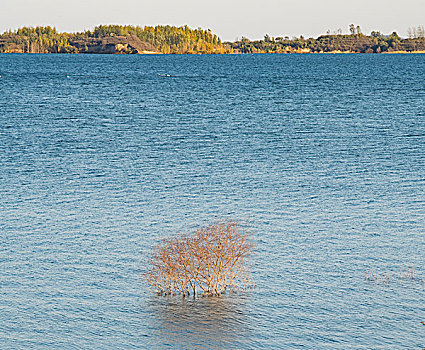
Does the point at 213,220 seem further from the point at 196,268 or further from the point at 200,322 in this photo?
the point at 200,322

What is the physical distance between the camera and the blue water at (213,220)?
96.9 feet

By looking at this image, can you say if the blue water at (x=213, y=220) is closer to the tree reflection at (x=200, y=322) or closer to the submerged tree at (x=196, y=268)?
the tree reflection at (x=200, y=322)

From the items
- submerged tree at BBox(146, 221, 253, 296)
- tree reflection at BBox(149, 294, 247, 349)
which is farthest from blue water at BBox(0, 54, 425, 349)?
submerged tree at BBox(146, 221, 253, 296)

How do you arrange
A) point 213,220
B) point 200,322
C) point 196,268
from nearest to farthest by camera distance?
point 200,322 < point 196,268 < point 213,220

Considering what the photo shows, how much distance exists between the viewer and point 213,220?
146ft

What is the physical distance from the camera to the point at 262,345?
28.0 metres

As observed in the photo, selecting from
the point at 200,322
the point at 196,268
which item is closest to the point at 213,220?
the point at 196,268

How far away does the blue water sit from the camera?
96.9 feet

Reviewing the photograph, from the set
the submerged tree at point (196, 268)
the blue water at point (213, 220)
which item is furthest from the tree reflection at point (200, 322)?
the submerged tree at point (196, 268)

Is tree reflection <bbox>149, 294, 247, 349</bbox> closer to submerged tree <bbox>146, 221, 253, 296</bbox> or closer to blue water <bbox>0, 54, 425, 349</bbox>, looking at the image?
blue water <bbox>0, 54, 425, 349</bbox>

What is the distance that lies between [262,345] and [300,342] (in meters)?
1.55

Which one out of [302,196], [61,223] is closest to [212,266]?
[61,223]

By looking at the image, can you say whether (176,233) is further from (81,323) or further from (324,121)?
(324,121)

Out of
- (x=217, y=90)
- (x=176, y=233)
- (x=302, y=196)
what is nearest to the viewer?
(x=176, y=233)
